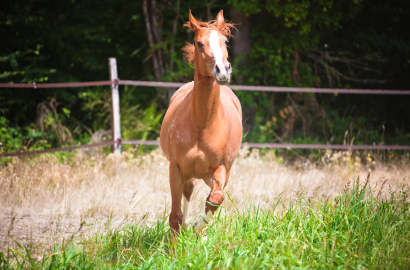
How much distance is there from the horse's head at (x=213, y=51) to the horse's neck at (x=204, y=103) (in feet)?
0.27

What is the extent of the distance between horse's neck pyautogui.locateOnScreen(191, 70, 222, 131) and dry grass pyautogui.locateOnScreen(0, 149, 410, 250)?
1.07 meters

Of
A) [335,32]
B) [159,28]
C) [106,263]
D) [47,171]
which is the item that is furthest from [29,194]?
[335,32]

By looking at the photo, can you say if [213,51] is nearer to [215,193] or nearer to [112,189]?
[215,193]

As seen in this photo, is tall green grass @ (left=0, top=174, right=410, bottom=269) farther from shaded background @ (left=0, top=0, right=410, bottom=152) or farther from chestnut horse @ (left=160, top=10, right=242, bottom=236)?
shaded background @ (left=0, top=0, right=410, bottom=152)

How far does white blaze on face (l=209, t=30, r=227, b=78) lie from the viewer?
7.97 ft

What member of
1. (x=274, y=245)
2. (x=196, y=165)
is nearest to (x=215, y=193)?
(x=196, y=165)

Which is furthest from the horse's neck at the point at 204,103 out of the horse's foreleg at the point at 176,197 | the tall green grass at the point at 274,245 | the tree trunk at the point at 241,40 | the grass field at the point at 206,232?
the tree trunk at the point at 241,40

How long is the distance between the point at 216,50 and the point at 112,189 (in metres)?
2.83

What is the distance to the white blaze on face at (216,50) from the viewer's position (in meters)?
2.43

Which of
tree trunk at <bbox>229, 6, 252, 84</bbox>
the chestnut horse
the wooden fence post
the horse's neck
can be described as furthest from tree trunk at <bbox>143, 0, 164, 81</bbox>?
the horse's neck

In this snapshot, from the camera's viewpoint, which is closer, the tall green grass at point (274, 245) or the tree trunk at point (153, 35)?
the tall green grass at point (274, 245)

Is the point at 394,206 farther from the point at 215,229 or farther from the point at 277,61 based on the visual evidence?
the point at 277,61

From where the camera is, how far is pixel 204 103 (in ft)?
9.45

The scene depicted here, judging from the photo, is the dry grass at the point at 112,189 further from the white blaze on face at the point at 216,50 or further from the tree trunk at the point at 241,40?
the tree trunk at the point at 241,40
